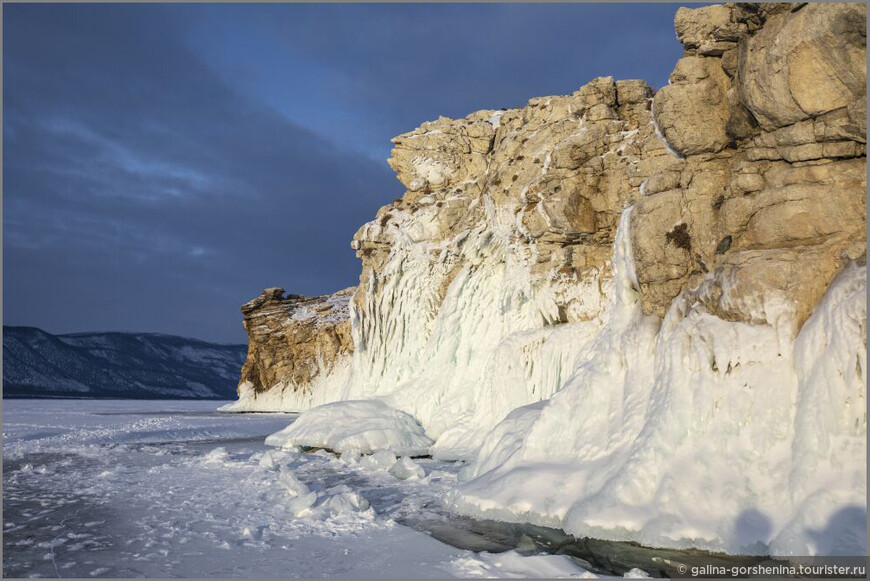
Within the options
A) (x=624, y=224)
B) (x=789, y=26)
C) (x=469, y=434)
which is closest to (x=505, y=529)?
(x=624, y=224)

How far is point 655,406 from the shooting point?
9961 millimetres

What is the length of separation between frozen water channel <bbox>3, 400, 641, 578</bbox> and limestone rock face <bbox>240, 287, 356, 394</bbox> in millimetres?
33702

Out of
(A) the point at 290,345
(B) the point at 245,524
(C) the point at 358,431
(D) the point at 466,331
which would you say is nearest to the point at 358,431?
(C) the point at 358,431

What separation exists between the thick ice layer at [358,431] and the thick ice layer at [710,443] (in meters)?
8.65

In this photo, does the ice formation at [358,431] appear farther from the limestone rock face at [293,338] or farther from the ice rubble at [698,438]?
the limestone rock face at [293,338]

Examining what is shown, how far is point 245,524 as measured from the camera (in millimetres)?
10273

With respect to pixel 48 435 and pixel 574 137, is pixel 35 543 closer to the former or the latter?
pixel 574 137

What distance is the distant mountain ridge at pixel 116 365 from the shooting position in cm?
12438

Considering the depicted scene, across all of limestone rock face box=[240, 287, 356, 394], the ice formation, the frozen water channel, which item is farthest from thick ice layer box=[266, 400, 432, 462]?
limestone rock face box=[240, 287, 356, 394]

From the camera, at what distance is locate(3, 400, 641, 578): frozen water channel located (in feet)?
26.1

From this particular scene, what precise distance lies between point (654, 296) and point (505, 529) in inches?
179

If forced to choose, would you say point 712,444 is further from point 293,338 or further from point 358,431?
point 293,338

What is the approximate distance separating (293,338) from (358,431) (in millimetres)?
34958

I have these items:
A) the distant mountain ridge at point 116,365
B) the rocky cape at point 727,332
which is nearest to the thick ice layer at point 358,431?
the rocky cape at point 727,332
